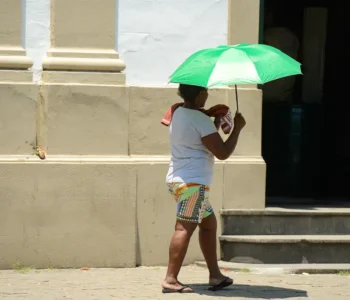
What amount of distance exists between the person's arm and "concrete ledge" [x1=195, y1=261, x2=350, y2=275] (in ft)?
5.46

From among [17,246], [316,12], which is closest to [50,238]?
[17,246]

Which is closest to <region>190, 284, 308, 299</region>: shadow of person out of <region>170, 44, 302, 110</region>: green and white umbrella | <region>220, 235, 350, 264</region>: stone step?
<region>220, 235, 350, 264</region>: stone step

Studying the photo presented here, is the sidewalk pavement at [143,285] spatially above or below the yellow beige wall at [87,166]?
below

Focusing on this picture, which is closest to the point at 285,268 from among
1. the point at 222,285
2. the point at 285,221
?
the point at 285,221

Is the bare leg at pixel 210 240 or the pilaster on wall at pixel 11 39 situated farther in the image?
the pilaster on wall at pixel 11 39

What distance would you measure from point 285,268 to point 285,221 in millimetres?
550

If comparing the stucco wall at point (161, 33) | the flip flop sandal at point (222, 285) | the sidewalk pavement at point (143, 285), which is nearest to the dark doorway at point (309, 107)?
the stucco wall at point (161, 33)

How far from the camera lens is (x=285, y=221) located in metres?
8.86

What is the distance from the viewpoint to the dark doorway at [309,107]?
1063 centimetres

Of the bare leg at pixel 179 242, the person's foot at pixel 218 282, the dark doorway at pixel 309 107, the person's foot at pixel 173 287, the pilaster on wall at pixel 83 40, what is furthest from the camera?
the dark doorway at pixel 309 107

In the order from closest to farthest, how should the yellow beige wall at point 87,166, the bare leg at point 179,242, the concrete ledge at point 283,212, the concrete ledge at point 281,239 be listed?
1. the bare leg at point 179,242
2. the yellow beige wall at point 87,166
3. the concrete ledge at point 281,239
4. the concrete ledge at point 283,212

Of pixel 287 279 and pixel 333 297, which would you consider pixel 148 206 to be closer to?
pixel 287 279

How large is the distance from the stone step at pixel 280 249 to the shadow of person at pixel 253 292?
83 centimetres

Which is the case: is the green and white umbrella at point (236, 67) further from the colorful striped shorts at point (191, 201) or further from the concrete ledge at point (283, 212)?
the concrete ledge at point (283, 212)
